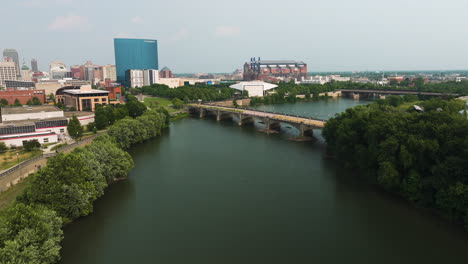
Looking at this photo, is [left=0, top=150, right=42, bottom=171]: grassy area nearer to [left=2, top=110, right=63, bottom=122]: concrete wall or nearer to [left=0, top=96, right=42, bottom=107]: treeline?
[left=2, top=110, right=63, bottom=122]: concrete wall

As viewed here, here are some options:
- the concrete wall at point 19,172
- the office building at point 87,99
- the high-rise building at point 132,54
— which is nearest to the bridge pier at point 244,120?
the office building at point 87,99

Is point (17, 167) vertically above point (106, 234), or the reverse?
point (17, 167)

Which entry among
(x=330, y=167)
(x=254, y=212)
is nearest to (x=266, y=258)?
(x=254, y=212)

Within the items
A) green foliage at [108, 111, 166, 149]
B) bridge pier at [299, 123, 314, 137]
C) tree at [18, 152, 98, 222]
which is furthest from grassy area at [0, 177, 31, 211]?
bridge pier at [299, 123, 314, 137]

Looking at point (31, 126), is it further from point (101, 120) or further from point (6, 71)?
point (6, 71)

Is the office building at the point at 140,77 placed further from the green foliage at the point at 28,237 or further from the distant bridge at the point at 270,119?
the green foliage at the point at 28,237

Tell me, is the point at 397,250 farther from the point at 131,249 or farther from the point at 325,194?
the point at 131,249
